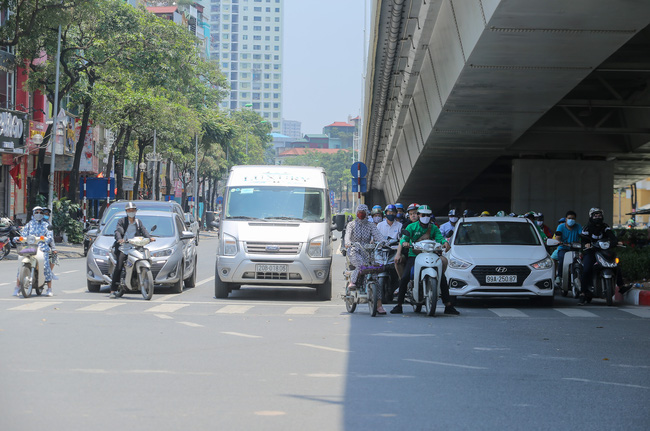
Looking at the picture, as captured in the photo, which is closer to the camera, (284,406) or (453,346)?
(284,406)

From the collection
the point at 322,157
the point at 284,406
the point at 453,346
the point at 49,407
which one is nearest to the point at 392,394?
the point at 284,406

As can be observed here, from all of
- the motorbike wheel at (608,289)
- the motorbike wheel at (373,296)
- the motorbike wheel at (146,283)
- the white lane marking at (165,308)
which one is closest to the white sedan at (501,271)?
the motorbike wheel at (608,289)

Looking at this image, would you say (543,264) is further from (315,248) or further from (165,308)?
(165,308)

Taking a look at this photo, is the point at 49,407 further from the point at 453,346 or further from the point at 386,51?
the point at 386,51

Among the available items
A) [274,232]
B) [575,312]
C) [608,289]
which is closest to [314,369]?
[575,312]

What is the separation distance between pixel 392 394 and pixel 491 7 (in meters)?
8.21

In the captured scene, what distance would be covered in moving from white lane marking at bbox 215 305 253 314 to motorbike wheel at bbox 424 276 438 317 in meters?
2.74

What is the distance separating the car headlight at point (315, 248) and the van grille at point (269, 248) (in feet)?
0.73

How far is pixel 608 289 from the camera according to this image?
17.9m

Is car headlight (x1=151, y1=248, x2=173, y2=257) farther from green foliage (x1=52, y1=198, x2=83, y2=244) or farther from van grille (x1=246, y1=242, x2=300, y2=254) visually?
green foliage (x1=52, y1=198, x2=83, y2=244)

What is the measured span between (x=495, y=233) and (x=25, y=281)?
8089 mm

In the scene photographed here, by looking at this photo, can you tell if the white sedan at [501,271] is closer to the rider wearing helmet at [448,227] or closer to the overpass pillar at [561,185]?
Result: the rider wearing helmet at [448,227]

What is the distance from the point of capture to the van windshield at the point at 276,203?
19078 millimetres

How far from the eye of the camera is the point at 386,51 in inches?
908
